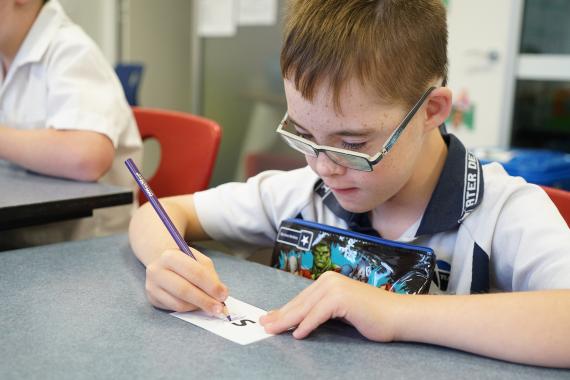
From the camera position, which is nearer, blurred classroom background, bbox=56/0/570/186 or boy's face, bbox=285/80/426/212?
boy's face, bbox=285/80/426/212

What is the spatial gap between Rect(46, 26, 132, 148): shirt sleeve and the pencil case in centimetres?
61

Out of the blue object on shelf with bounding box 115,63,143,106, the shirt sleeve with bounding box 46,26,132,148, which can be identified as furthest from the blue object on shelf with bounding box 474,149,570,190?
the blue object on shelf with bounding box 115,63,143,106

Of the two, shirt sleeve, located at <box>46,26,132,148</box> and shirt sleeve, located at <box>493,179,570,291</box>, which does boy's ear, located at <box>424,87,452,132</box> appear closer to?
shirt sleeve, located at <box>493,179,570,291</box>

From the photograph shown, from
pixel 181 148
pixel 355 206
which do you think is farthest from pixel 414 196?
pixel 181 148

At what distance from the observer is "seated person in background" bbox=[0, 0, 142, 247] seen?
138 centimetres

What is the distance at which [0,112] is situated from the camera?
1641 mm

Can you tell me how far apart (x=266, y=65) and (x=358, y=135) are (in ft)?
9.40

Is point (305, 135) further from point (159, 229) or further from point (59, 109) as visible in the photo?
point (59, 109)

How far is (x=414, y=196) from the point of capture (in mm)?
1047

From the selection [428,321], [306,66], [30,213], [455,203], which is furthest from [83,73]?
[428,321]

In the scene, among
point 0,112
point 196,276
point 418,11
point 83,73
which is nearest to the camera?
point 196,276

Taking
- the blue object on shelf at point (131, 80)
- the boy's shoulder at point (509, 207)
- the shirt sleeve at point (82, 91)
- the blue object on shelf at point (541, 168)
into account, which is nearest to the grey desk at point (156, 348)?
the boy's shoulder at point (509, 207)

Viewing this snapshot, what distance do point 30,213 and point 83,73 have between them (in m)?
0.55

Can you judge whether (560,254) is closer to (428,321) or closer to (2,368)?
(428,321)
